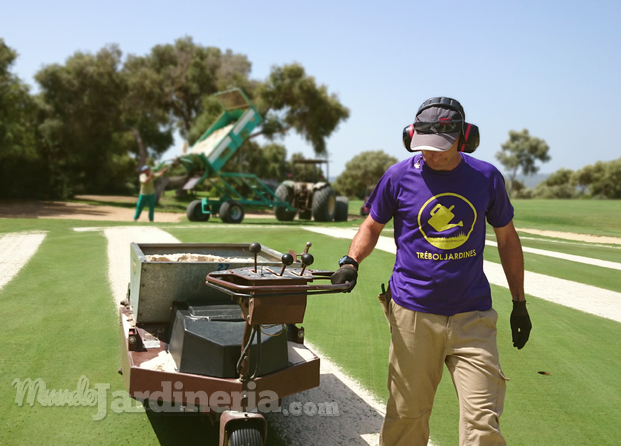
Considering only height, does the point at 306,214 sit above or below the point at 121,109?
below

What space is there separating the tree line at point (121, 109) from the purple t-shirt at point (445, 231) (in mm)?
30989

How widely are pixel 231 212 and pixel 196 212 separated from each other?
1.45m

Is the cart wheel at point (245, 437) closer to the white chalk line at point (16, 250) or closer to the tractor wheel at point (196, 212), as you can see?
the white chalk line at point (16, 250)

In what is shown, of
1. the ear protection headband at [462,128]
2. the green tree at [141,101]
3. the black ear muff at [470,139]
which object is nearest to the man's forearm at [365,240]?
the ear protection headband at [462,128]

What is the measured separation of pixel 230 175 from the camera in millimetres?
21281

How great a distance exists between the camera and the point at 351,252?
350cm

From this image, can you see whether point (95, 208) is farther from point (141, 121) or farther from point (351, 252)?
point (351, 252)

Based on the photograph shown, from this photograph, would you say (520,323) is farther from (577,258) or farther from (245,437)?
(577,258)

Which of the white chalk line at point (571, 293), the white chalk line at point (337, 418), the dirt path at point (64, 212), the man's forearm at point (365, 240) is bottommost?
the dirt path at point (64, 212)

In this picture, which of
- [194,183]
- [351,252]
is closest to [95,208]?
[194,183]

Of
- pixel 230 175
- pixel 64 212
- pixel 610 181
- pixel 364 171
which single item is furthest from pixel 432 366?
pixel 364 171

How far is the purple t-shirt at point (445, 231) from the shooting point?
315 centimetres

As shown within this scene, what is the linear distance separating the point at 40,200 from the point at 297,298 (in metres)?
33.3

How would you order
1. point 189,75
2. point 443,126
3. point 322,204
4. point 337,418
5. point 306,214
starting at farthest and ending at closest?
point 189,75
point 306,214
point 322,204
point 337,418
point 443,126
